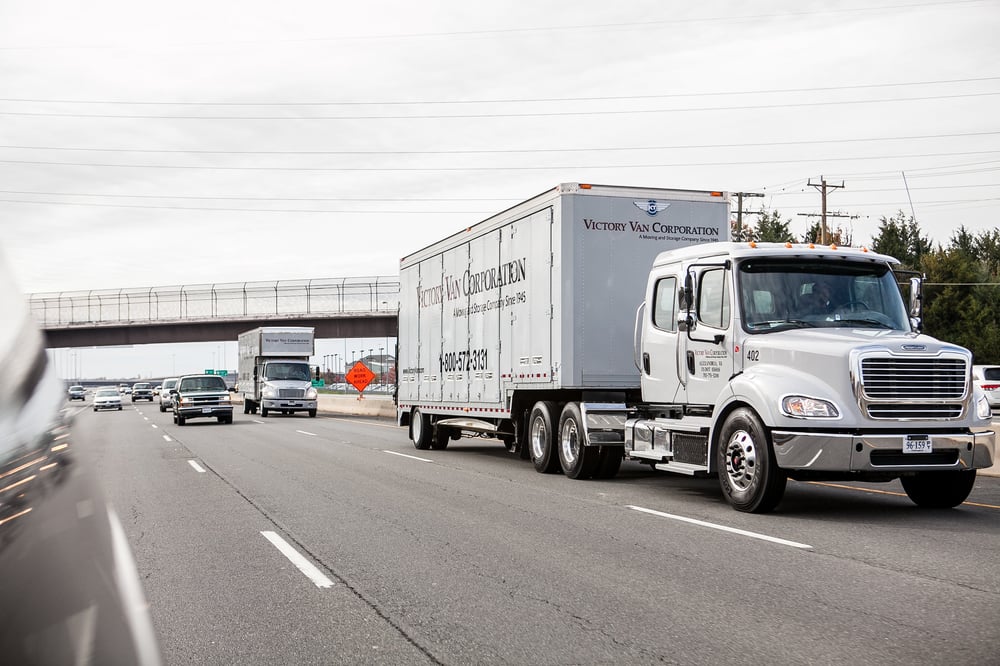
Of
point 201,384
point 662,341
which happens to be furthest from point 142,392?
point 662,341

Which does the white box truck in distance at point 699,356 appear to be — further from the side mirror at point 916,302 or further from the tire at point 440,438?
the tire at point 440,438

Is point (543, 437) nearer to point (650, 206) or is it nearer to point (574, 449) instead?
point (574, 449)

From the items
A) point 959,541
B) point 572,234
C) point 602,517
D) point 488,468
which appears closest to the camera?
point 959,541

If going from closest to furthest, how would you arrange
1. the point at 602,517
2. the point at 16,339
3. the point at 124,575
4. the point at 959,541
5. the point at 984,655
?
the point at 16,339, the point at 124,575, the point at 984,655, the point at 959,541, the point at 602,517

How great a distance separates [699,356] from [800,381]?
6.18 feet

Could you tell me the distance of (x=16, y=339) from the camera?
68.7 inches

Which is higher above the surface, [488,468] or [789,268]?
[789,268]

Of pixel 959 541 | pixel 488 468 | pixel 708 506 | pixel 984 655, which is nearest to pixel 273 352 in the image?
pixel 488 468

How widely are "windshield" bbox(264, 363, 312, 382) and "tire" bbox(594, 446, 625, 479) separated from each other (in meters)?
30.1

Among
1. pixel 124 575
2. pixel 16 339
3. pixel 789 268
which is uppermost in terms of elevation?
pixel 789 268

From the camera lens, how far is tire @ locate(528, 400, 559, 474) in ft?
48.4

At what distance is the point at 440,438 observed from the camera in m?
21.1

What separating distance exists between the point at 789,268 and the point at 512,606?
21.3 feet

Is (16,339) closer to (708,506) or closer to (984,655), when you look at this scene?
(984,655)
